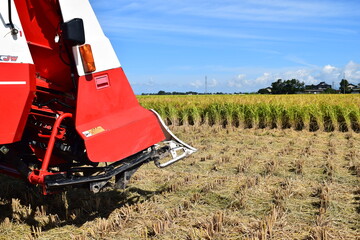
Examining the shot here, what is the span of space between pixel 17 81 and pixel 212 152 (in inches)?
208

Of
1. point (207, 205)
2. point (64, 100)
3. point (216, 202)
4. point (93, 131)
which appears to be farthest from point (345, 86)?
point (93, 131)

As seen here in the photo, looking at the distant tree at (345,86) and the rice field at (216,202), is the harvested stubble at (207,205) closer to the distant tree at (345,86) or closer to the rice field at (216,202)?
the rice field at (216,202)

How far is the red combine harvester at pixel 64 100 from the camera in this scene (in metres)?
3.07

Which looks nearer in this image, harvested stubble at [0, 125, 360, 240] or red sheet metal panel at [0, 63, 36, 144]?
red sheet metal panel at [0, 63, 36, 144]

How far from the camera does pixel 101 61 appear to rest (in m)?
3.60

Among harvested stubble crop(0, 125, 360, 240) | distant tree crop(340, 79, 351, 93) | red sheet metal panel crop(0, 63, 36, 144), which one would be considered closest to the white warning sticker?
red sheet metal panel crop(0, 63, 36, 144)

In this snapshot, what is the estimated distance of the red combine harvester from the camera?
3.07 meters

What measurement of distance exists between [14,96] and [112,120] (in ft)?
3.07

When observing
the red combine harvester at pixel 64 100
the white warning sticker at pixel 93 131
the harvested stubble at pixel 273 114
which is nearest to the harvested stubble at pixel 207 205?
→ the red combine harvester at pixel 64 100

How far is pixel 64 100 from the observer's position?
362 cm

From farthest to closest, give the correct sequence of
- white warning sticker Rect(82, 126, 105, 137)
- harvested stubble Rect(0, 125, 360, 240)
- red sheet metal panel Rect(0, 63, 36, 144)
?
harvested stubble Rect(0, 125, 360, 240) < white warning sticker Rect(82, 126, 105, 137) < red sheet metal panel Rect(0, 63, 36, 144)

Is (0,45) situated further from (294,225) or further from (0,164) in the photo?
(294,225)

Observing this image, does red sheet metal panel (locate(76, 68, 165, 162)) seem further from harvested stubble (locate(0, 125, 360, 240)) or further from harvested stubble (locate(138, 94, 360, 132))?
harvested stubble (locate(138, 94, 360, 132))

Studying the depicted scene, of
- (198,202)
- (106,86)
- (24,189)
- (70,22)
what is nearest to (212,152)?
(198,202)
